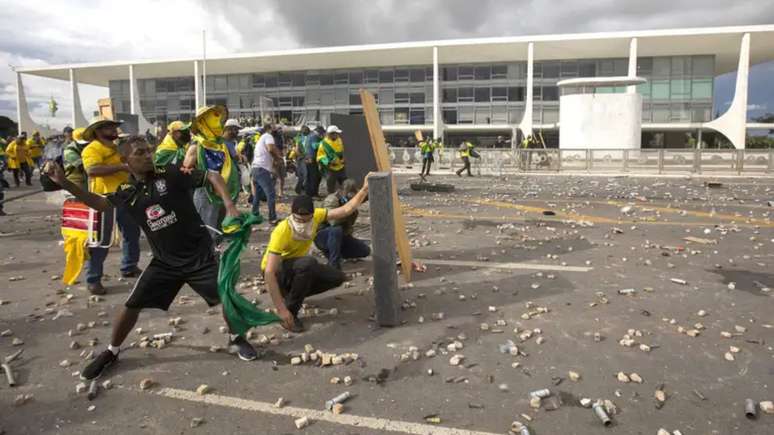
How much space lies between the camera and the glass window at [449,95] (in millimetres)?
49938

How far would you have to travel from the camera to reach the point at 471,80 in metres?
49.8

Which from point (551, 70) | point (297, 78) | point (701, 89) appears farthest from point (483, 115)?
point (297, 78)

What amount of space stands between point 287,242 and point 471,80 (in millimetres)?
48007

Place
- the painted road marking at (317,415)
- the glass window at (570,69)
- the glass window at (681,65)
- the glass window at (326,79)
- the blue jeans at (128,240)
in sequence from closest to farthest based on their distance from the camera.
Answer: the painted road marking at (317,415) → the blue jeans at (128,240) → the glass window at (681,65) → the glass window at (570,69) → the glass window at (326,79)

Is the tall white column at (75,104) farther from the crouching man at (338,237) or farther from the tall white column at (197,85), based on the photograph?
the crouching man at (338,237)

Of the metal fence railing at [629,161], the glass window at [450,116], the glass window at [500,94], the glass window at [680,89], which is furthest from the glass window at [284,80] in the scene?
the glass window at [680,89]

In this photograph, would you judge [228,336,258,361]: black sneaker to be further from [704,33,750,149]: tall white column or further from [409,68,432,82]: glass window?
[409,68,432,82]: glass window

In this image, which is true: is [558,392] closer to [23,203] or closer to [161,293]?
[161,293]

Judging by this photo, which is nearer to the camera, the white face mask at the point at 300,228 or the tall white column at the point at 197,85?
the white face mask at the point at 300,228

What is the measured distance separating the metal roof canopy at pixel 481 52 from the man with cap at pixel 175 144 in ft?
135

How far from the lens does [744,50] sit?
40.6 m

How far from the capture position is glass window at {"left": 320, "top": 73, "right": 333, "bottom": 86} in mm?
52781

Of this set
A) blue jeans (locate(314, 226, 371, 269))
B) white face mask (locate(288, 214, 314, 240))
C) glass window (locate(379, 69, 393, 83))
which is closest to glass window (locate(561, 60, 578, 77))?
glass window (locate(379, 69, 393, 83))

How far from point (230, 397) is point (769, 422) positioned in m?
3.25
